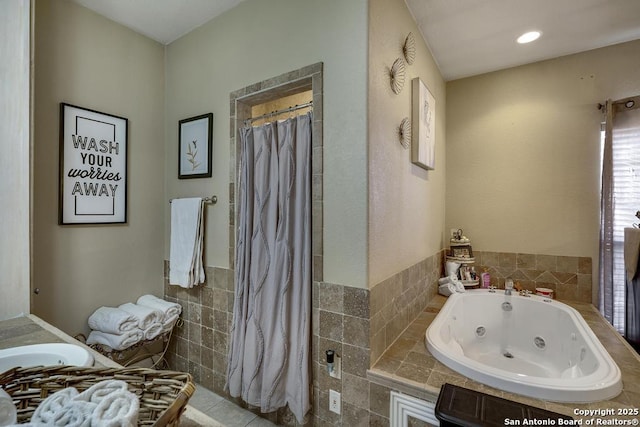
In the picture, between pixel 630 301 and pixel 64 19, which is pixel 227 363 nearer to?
pixel 64 19

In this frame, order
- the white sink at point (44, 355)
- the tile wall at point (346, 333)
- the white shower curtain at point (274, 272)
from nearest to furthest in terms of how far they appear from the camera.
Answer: the white sink at point (44, 355)
the tile wall at point (346, 333)
the white shower curtain at point (274, 272)

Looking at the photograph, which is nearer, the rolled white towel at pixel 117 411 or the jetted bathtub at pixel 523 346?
the rolled white towel at pixel 117 411

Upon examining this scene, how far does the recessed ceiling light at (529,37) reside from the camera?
2.16 meters

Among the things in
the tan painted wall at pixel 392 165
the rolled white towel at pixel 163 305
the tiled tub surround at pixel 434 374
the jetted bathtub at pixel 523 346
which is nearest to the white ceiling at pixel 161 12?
the tan painted wall at pixel 392 165

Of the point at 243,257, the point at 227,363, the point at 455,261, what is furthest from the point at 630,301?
the point at 227,363

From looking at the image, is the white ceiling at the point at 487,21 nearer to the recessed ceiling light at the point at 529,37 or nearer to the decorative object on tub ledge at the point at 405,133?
the recessed ceiling light at the point at 529,37

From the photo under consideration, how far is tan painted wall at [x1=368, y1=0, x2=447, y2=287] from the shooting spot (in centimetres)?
152

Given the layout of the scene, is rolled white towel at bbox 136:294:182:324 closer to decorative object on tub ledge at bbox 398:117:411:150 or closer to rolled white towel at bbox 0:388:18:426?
rolled white towel at bbox 0:388:18:426

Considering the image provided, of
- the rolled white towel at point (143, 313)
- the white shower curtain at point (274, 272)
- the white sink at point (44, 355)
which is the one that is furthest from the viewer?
the rolled white towel at point (143, 313)

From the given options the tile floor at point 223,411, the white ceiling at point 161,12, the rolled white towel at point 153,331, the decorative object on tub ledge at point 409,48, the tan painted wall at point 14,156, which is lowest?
the tile floor at point 223,411

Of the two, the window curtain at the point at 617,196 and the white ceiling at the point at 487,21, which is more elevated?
A: the white ceiling at the point at 487,21

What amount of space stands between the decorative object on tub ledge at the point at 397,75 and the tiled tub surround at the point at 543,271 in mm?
1896

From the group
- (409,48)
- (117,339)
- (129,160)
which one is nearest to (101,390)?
(117,339)

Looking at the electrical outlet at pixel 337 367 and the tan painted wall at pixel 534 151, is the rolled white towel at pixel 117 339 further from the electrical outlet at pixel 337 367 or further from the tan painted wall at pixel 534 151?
the tan painted wall at pixel 534 151
